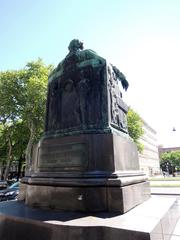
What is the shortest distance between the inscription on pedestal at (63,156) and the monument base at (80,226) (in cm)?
105

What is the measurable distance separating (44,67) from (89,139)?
2463 cm

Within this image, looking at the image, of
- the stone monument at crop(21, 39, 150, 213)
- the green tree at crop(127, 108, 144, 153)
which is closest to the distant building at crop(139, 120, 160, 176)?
the green tree at crop(127, 108, 144, 153)

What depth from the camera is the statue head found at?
20.1 ft

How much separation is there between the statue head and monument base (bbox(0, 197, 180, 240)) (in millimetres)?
4441

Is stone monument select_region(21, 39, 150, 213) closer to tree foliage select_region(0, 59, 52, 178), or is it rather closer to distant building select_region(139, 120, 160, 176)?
tree foliage select_region(0, 59, 52, 178)

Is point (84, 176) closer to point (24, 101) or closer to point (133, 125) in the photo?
point (24, 101)

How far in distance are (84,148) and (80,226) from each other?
5.94ft

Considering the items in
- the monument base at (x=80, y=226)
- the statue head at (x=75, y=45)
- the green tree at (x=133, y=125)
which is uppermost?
the green tree at (x=133, y=125)

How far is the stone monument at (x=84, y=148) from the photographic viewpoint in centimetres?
405

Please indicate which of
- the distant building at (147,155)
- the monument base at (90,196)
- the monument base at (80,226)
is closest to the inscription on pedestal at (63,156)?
the monument base at (90,196)

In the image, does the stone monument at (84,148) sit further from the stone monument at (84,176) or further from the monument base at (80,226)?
the monument base at (80,226)

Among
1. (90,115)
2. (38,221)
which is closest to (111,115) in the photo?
(90,115)

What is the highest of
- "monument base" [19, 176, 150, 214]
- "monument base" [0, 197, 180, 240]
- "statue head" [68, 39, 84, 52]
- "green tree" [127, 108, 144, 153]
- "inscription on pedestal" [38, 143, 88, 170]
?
"green tree" [127, 108, 144, 153]

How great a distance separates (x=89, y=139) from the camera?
15.2ft
